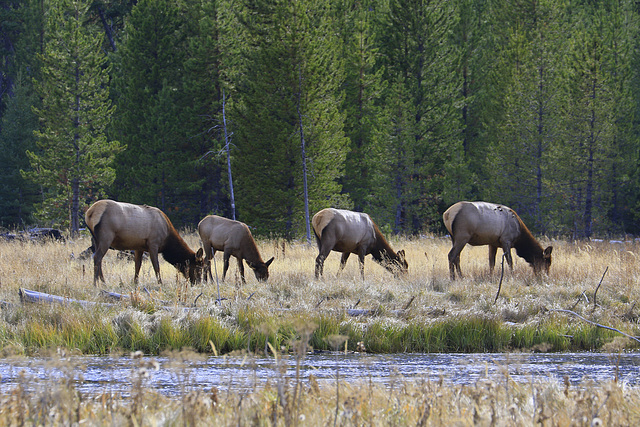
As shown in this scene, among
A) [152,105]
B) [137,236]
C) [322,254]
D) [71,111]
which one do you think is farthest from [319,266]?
[152,105]

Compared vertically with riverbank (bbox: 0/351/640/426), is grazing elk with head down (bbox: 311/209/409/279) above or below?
below

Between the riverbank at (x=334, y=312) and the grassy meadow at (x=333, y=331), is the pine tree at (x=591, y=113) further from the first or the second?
the riverbank at (x=334, y=312)

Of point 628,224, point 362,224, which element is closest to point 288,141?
point 362,224

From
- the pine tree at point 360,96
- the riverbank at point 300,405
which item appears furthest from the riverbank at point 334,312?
the pine tree at point 360,96

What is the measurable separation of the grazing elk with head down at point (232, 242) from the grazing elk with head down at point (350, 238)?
127cm

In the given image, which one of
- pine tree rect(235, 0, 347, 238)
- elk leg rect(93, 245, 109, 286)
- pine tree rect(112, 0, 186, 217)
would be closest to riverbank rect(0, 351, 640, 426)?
elk leg rect(93, 245, 109, 286)

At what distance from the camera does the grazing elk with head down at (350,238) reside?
46.9ft

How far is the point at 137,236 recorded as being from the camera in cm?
1318

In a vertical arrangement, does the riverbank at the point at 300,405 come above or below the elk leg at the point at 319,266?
above

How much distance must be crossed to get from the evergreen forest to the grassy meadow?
12752 mm

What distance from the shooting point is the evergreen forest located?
27.4 meters

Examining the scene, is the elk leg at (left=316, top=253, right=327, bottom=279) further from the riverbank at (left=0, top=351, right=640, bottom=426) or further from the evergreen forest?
the evergreen forest

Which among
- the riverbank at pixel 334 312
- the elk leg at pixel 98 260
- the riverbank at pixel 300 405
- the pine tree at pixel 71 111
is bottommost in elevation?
the riverbank at pixel 334 312

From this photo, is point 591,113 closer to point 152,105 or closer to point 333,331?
point 152,105
